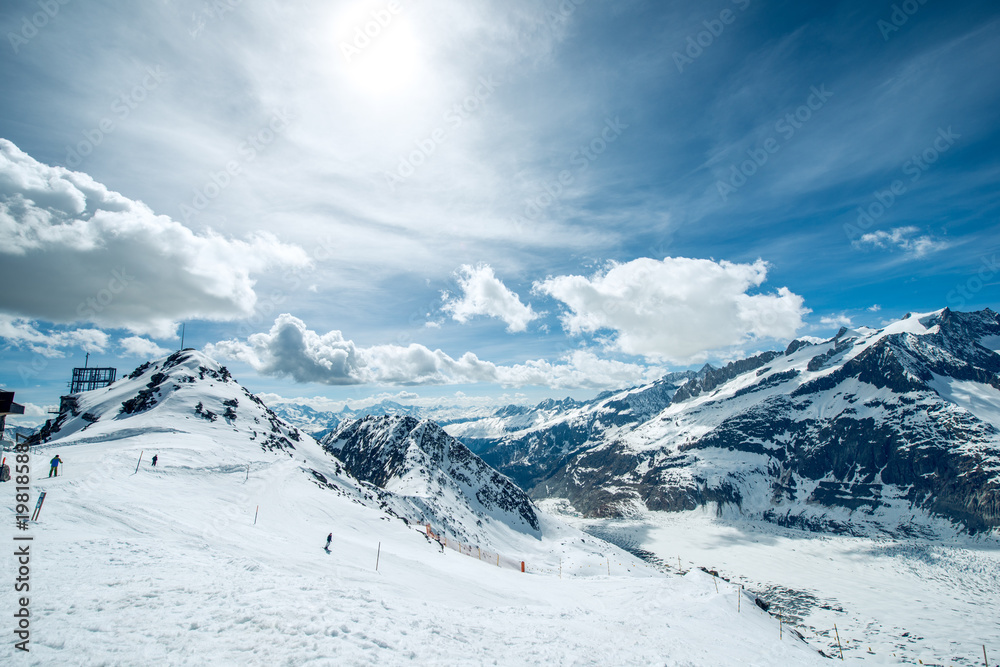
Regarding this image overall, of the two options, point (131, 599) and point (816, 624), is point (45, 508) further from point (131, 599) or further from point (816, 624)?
point (816, 624)

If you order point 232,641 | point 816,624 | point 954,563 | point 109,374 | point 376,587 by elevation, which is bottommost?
point 816,624

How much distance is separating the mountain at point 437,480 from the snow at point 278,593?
53244 mm

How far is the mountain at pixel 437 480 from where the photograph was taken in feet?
339

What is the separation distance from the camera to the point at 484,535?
354 ft

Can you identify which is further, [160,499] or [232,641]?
[160,499]

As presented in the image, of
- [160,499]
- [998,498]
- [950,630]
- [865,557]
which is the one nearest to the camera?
[160,499]

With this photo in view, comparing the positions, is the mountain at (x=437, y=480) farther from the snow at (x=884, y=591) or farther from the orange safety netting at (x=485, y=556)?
the snow at (x=884, y=591)

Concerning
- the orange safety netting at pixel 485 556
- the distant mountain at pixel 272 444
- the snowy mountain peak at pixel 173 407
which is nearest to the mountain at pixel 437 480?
the distant mountain at pixel 272 444

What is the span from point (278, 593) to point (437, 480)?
112524 millimetres

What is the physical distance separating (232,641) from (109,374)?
13239cm

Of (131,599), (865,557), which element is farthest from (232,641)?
(865,557)

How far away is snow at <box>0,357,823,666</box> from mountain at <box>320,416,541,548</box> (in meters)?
53.2

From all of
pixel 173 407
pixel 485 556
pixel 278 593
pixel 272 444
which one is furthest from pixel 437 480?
pixel 278 593

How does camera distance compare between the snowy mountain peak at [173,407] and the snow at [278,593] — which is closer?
the snow at [278,593]
